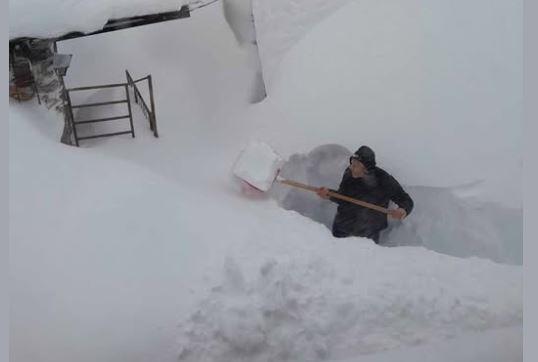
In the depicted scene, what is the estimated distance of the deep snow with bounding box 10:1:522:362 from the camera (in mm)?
1400

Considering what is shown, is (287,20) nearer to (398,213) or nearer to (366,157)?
(366,157)

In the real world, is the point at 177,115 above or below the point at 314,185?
above

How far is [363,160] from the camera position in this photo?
161 centimetres

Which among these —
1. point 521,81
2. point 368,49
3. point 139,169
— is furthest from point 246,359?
point 521,81

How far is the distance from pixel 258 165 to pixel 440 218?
1.67 ft

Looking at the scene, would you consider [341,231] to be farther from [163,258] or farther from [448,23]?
[448,23]

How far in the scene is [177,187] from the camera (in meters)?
1.53

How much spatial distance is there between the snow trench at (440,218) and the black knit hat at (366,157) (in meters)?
0.06

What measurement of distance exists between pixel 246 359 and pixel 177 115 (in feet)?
2.07

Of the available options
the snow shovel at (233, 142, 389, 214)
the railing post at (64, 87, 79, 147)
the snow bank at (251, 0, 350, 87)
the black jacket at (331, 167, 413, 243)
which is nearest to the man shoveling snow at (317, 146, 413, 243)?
the black jacket at (331, 167, 413, 243)

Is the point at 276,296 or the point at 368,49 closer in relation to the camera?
the point at 276,296

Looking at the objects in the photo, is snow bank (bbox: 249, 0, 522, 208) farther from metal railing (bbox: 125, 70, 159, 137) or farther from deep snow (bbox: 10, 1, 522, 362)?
metal railing (bbox: 125, 70, 159, 137)

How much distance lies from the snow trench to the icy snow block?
0.06 meters

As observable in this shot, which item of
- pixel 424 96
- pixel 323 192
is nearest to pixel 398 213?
pixel 323 192
